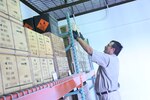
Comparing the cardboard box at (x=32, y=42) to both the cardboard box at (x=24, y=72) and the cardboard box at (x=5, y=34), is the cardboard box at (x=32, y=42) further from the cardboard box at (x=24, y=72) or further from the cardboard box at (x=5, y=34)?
the cardboard box at (x=5, y=34)

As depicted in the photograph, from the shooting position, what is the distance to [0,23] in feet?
3.31

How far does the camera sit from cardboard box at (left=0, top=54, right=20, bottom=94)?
3.10 ft

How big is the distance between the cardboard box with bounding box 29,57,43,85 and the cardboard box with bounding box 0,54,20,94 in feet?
0.94

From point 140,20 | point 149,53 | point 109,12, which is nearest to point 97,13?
point 109,12

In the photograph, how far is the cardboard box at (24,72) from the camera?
3.68ft

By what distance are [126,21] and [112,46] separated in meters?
2.38

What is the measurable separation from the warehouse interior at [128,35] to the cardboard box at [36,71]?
408 cm

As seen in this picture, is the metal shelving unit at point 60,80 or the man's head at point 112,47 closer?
the metal shelving unit at point 60,80

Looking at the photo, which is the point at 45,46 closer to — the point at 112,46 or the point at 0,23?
the point at 0,23

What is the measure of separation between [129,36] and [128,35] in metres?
0.04

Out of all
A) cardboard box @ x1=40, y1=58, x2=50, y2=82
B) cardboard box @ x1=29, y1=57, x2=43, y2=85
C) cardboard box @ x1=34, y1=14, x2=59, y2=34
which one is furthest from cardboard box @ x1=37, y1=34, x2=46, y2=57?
cardboard box @ x1=34, y1=14, x2=59, y2=34

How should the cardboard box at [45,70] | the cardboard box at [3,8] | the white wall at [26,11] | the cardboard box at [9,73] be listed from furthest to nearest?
the white wall at [26,11] < the cardboard box at [45,70] < the cardboard box at [3,8] < the cardboard box at [9,73]

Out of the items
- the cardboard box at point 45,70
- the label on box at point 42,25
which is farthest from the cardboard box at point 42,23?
the cardboard box at point 45,70

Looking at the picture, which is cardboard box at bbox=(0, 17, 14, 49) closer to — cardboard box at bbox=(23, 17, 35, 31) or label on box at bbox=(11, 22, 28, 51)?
label on box at bbox=(11, 22, 28, 51)
